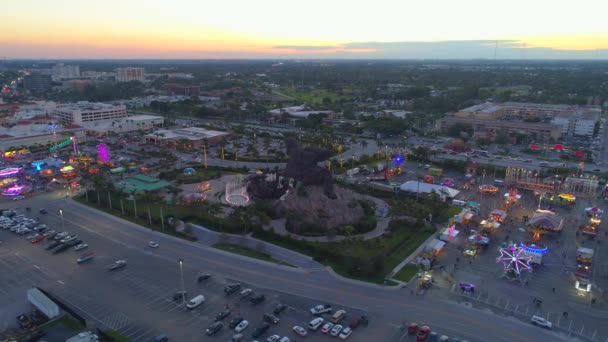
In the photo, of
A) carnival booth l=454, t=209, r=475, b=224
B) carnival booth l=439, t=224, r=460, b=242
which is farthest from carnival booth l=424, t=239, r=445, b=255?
carnival booth l=454, t=209, r=475, b=224

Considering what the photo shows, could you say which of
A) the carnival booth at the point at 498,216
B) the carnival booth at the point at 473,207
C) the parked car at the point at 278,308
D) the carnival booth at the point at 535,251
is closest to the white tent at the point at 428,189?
the carnival booth at the point at 473,207

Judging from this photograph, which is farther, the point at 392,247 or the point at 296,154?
the point at 296,154

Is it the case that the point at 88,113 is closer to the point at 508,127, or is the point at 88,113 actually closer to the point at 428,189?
the point at 428,189

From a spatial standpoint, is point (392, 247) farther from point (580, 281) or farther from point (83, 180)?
point (83, 180)

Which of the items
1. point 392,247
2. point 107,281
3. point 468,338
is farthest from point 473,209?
point 107,281

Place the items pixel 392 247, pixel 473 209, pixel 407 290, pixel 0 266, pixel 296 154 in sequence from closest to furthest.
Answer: pixel 407 290, pixel 0 266, pixel 392 247, pixel 296 154, pixel 473 209

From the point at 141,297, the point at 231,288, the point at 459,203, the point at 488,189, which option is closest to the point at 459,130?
the point at 488,189

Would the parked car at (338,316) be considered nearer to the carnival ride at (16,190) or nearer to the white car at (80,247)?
the white car at (80,247)
